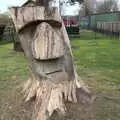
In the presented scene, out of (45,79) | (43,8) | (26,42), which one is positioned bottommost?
(45,79)

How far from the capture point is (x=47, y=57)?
17.5 ft

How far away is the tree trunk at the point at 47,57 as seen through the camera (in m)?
5.30

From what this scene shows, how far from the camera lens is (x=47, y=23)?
17.7ft

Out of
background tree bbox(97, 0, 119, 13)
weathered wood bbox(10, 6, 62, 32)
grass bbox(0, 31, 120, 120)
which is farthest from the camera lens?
background tree bbox(97, 0, 119, 13)

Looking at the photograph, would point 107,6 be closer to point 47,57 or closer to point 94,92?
point 94,92

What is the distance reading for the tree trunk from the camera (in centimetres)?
530

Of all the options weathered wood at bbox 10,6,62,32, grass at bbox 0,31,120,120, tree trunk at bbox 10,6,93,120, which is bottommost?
grass at bbox 0,31,120,120

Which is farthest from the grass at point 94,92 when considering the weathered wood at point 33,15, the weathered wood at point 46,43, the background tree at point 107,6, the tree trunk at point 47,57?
the background tree at point 107,6

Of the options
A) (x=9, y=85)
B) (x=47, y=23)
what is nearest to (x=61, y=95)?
(x=47, y=23)

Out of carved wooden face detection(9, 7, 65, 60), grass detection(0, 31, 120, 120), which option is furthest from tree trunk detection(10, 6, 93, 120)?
grass detection(0, 31, 120, 120)

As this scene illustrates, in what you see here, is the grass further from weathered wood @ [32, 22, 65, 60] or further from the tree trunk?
weathered wood @ [32, 22, 65, 60]

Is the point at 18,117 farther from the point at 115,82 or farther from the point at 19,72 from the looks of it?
the point at 19,72

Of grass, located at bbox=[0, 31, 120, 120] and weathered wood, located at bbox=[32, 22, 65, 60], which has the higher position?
weathered wood, located at bbox=[32, 22, 65, 60]

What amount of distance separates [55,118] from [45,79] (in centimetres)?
68
